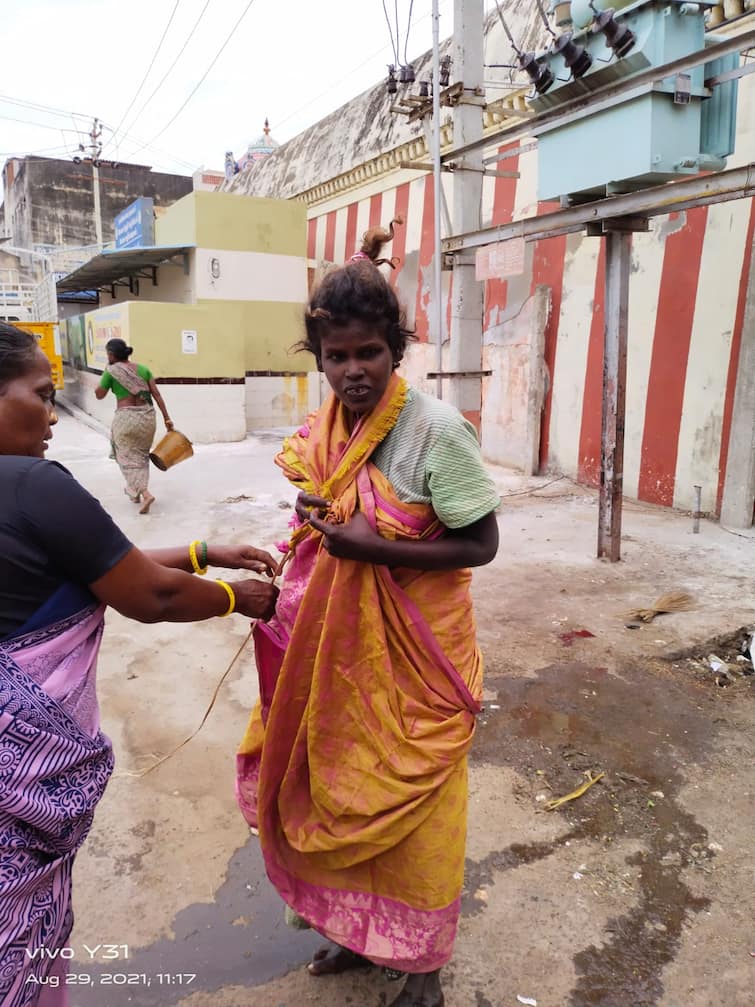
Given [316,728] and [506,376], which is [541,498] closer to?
[506,376]

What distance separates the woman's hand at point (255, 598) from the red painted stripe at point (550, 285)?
687cm

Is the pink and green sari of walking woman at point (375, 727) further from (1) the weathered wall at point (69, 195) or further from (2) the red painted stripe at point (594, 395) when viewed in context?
(1) the weathered wall at point (69, 195)

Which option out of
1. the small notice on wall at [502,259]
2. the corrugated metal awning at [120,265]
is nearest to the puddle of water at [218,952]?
the small notice on wall at [502,259]

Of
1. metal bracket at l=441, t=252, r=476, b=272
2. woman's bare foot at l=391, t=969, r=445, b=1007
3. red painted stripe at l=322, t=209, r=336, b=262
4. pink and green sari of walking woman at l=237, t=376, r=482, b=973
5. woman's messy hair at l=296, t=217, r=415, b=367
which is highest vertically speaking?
red painted stripe at l=322, t=209, r=336, b=262

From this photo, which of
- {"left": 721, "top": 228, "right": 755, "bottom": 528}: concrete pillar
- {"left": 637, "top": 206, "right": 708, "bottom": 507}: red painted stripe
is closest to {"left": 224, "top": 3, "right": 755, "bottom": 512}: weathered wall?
{"left": 637, "top": 206, "right": 708, "bottom": 507}: red painted stripe

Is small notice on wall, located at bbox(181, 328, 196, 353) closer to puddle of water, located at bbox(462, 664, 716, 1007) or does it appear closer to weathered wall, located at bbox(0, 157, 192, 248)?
puddle of water, located at bbox(462, 664, 716, 1007)

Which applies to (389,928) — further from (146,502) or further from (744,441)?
(146,502)

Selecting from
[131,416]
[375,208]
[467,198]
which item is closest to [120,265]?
[375,208]

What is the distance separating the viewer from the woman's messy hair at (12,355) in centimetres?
131

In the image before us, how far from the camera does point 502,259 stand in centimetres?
555

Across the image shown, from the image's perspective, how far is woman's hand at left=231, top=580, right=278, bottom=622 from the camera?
1669mm

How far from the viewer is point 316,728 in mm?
1654

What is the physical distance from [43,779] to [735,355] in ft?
20.5

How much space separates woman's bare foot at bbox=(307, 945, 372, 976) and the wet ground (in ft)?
0.08
